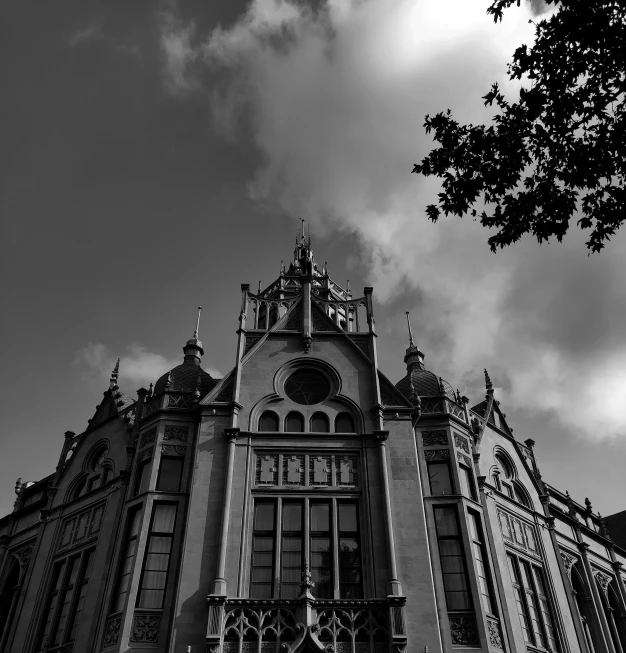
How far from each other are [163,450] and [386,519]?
9.32 m

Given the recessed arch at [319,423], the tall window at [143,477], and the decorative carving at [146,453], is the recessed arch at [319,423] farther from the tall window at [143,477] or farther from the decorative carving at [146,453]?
the tall window at [143,477]

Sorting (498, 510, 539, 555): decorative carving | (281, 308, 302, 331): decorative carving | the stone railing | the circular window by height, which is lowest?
the stone railing

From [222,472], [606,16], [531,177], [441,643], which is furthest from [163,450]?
[606,16]

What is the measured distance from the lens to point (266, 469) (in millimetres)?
26188

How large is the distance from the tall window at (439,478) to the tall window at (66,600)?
14.4 meters

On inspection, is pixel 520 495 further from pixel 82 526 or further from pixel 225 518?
pixel 82 526

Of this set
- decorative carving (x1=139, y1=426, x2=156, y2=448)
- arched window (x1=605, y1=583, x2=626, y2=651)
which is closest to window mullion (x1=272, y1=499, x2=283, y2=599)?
decorative carving (x1=139, y1=426, x2=156, y2=448)

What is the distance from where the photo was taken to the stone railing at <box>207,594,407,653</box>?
21719mm

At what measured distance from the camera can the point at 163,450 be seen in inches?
1071

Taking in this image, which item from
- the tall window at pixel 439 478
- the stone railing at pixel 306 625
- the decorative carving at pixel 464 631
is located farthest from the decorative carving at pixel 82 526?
the decorative carving at pixel 464 631

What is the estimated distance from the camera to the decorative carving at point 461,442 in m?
28.3

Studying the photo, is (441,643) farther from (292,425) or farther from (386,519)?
(292,425)

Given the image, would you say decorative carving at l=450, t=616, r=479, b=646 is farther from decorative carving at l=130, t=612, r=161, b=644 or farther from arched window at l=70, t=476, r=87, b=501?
arched window at l=70, t=476, r=87, b=501

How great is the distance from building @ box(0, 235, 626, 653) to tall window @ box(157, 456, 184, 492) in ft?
0.26
